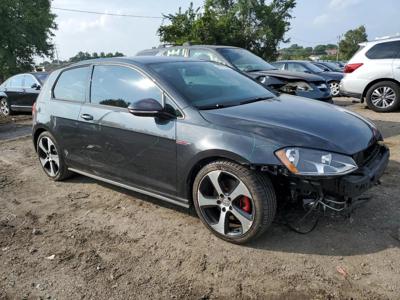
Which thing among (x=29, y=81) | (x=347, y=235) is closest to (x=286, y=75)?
(x=347, y=235)

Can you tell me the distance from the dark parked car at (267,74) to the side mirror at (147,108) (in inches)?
144

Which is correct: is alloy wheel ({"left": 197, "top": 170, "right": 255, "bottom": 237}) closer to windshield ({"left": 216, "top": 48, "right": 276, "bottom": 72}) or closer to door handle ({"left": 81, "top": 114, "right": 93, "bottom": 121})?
door handle ({"left": 81, "top": 114, "right": 93, "bottom": 121})

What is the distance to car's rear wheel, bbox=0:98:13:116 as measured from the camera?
41.7 feet

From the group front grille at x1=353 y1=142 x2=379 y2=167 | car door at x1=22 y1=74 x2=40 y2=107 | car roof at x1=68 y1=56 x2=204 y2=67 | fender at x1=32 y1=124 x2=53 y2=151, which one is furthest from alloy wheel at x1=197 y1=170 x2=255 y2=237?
car door at x1=22 y1=74 x2=40 y2=107

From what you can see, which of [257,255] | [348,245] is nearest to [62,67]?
[257,255]

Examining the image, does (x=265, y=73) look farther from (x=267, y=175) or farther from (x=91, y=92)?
(x=267, y=175)

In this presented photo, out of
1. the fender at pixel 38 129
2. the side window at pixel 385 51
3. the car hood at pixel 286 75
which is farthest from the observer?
the side window at pixel 385 51

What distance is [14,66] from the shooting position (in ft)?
112

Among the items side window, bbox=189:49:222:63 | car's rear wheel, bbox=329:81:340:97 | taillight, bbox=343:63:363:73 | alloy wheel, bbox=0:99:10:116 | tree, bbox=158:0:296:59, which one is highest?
tree, bbox=158:0:296:59

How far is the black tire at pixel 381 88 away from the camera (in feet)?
29.2

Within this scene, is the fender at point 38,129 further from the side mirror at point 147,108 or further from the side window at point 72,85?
the side mirror at point 147,108

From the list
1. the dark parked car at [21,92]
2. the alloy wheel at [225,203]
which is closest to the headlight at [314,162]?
the alloy wheel at [225,203]

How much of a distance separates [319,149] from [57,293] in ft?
7.31

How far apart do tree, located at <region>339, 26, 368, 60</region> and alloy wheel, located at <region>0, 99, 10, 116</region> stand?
6077 centimetres
